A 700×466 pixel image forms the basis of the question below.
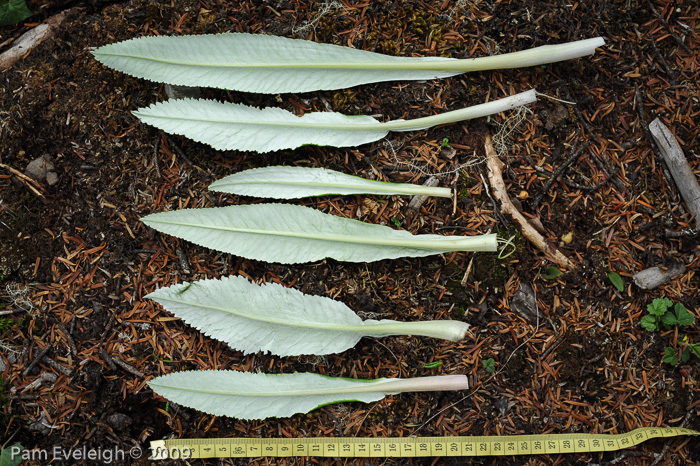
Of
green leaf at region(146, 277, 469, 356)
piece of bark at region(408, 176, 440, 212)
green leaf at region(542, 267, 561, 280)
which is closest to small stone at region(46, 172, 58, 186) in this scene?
green leaf at region(146, 277, 469, 356)

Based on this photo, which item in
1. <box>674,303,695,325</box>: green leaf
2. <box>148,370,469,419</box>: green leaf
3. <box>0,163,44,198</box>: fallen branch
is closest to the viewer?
<box>148,370,469,419</box>: green leaf

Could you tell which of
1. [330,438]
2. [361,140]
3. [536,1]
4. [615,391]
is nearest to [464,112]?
[361,140]

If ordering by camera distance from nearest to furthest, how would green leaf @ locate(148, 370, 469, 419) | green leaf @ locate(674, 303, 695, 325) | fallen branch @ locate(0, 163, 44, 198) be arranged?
1. green leaf @ locate(148, 370, 469, 419)
2. green leaf @ locate(674, 303, 695, 325)
3. fallen branch @ locate(0, 163, 44, 198)

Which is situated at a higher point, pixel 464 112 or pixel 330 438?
pixel 464 112

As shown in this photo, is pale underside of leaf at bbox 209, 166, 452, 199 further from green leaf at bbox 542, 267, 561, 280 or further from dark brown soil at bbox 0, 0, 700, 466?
green leaf at bbox 542, 267, 561, 280

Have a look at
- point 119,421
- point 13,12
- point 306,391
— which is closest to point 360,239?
point 306,391

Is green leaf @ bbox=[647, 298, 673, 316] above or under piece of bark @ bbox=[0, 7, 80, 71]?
under

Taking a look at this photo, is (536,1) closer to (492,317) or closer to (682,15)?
(682,15)
